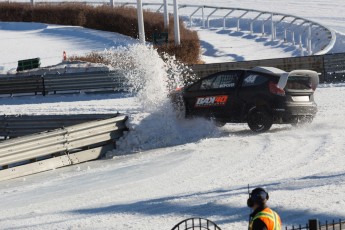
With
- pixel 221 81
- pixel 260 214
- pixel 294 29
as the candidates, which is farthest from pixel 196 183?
pixel 294 29

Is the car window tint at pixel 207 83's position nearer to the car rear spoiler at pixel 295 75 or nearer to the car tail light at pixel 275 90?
the car tail light at pixel 275 90

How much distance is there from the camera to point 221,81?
23.0m

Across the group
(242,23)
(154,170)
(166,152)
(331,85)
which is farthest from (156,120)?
(242,23)

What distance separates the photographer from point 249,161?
19078 millimetres

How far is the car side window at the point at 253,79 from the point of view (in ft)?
74.0

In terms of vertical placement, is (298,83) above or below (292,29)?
above

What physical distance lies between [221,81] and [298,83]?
1.67m

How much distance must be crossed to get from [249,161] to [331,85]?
1247 centimetres

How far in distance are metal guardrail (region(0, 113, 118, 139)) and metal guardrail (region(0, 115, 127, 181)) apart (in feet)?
3.31

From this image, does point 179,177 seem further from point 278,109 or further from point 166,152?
point 278,109

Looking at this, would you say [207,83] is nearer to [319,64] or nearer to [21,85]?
[319,64]

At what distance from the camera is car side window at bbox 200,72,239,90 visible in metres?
22.8

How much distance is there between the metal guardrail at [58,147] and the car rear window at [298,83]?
3538mm

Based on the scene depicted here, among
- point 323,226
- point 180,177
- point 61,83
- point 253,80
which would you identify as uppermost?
point 323,226
